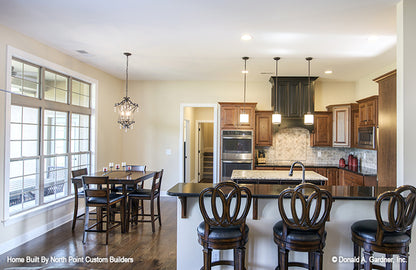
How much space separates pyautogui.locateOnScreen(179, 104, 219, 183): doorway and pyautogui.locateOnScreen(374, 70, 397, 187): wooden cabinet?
3549 mm

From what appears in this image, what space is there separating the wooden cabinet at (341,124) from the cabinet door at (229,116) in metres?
2.24

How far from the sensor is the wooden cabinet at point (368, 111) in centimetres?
466

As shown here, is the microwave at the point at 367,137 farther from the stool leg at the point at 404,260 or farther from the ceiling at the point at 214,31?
the stool leg at the point at 404,260

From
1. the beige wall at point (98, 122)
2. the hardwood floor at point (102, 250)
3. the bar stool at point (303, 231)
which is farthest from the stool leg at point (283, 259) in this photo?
the beige wall at point (98, 122)

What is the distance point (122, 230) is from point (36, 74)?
108 inches

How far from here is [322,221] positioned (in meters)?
2.14

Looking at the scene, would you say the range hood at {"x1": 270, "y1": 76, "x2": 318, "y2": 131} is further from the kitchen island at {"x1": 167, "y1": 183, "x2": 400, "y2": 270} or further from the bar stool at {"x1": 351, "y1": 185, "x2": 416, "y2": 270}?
the bar stool at {"x1": 351, "y1": 185, "x2": 416, "y2": 270}

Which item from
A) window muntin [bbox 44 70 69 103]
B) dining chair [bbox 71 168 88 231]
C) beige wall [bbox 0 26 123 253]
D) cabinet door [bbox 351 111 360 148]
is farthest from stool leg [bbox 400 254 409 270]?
window muntin [bbox 44 70 69 103]

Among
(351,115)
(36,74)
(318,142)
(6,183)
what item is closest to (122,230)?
(6,183)

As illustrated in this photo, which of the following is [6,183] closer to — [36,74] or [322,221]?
[36,74]

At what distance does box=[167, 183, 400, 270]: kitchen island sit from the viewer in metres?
2.63

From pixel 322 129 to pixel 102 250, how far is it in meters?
5.14

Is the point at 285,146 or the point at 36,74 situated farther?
the point at 285,146

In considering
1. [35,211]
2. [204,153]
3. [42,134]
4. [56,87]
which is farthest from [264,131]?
[35,211]
